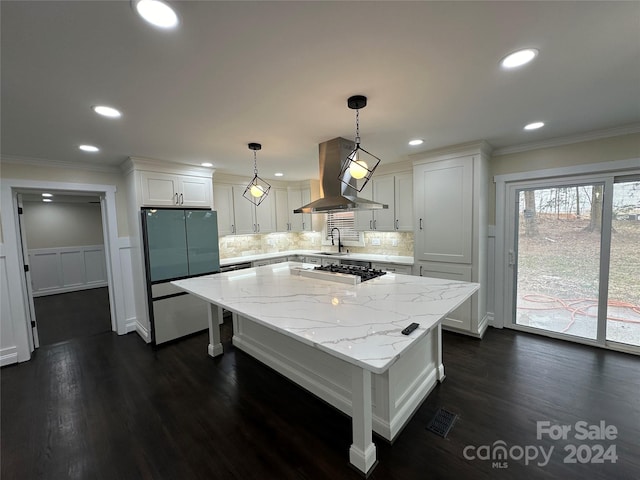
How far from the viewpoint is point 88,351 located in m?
3.31

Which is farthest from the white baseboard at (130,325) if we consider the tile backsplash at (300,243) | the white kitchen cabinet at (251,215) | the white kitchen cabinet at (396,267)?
the white kitchen cabinet at (396,267)

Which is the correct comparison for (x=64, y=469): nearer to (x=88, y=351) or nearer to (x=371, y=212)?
(x=88, y=351)

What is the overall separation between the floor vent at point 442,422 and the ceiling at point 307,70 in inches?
95.0

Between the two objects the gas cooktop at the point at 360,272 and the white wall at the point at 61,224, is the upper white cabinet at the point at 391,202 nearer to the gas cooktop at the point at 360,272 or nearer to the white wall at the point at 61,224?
the gas cooktop at the point at 360,272

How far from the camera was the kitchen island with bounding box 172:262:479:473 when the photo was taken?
137 centimetres

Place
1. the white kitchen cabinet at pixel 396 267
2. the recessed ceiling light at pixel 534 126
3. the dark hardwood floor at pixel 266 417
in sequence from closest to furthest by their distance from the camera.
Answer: the dark hardwood floor at pixel 266 417
the recessed ceiling light at pixel 534 126
the white kitchen cabinet at pixel 396 267

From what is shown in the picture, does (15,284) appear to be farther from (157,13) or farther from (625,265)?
(625,265)

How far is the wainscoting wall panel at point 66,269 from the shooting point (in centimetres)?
597

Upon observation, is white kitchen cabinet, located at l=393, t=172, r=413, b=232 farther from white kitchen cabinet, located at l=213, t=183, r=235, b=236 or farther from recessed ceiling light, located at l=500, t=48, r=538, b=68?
white kitchen cabinet, located at l=213, t=183, r=235, b=236

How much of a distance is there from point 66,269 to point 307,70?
26.1 feet

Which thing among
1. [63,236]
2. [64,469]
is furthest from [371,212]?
[63,236]

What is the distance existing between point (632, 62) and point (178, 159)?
4152 millimetres

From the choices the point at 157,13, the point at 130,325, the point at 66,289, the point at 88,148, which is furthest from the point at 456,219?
the point at 66,289

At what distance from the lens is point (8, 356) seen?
3.01 m
